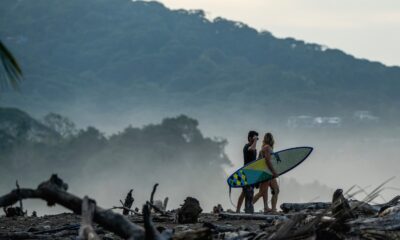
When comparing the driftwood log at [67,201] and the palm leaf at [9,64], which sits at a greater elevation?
the palm leaf at [9,64]

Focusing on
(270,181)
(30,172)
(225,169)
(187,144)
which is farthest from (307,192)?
(270,181)

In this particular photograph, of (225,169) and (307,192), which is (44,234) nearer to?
(225,169)

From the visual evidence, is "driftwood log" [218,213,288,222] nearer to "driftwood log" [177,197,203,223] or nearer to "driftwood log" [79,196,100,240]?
"driftwood log" [177,197,203,223]

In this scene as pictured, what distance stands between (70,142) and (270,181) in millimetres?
129944

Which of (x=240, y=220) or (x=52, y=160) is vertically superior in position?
(x=52, y=160)

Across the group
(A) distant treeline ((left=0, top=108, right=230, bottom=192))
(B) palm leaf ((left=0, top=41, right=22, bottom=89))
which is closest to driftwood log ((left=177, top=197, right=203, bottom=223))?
(B) palm leaf ((left=0, top=41, right=22, bottom=89))

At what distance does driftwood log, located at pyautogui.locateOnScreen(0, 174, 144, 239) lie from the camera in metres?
8.43

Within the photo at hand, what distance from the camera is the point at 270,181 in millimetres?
17094

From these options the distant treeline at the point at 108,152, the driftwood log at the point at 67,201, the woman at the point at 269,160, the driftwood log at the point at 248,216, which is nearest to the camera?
the driftwood log at the point at 67,201

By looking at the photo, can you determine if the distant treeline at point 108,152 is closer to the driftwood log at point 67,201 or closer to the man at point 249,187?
the man at point 249,187

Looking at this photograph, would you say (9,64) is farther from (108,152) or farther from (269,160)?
(108,152)

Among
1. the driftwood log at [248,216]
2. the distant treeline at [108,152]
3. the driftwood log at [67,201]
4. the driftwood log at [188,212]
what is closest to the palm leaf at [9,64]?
the driftwood log at [67,201]

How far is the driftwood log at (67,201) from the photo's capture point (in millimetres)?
8430

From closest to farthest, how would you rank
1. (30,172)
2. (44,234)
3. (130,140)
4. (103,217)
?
(103,217) < (44,234) < (30,172) < (130,140)
